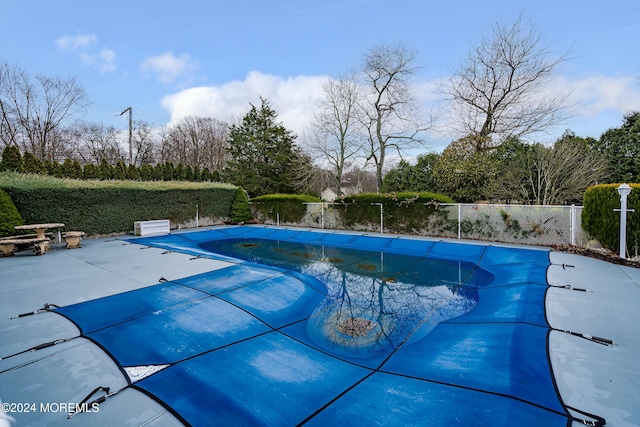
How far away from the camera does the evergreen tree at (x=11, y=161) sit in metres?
9.58

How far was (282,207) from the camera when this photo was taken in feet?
43.1

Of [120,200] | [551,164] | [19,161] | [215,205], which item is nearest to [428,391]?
[551,164]

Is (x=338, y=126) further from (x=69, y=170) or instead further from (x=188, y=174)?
(x=69, y=170)

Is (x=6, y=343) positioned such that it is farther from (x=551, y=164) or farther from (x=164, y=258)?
(x=551, y=164)

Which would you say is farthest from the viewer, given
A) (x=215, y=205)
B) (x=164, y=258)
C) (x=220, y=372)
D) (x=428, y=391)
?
(x=215, y=205)

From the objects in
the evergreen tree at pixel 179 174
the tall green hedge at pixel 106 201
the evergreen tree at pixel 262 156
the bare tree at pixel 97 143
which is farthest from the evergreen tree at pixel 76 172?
the bare tree at pixel 97 143

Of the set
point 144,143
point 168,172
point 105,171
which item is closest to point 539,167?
point 168,172

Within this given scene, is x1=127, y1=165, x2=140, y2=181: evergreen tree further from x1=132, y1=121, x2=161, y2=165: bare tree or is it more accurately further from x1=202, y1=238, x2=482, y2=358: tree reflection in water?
x1=132, y1=121, x2=161, y2=165: bare tree

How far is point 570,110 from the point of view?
10.6 metres

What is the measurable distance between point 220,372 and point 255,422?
0.63 metres

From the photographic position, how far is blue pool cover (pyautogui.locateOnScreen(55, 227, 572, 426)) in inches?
71.3

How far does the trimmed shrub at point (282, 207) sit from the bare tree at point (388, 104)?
522 centimetres

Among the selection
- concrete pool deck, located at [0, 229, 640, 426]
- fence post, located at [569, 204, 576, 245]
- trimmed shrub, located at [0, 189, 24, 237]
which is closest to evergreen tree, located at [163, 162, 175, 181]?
trimmed shrub, located at [0, 189, 24, 237]

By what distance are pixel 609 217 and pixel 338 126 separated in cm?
1256
